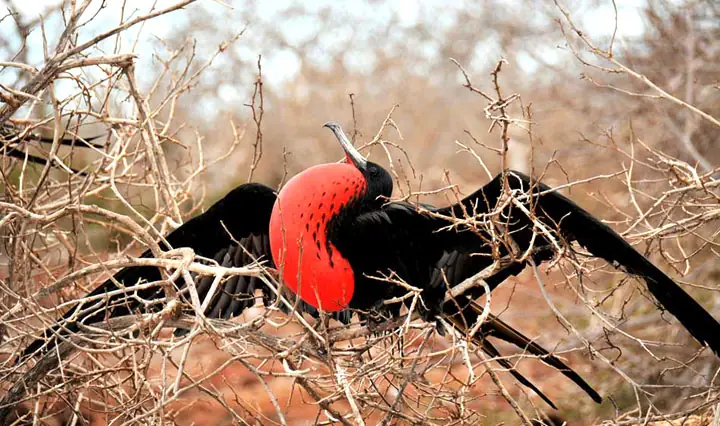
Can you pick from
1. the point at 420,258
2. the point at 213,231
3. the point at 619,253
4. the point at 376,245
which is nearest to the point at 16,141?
the point at 213,231

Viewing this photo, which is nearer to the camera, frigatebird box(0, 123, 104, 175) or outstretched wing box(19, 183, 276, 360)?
frigatebird box(0, 123, 104, 175)

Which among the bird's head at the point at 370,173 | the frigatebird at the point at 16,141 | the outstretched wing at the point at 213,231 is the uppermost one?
the bird's head at the point at 370,173

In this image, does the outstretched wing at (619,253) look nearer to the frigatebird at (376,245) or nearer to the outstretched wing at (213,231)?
the frigatebird at (376,245)

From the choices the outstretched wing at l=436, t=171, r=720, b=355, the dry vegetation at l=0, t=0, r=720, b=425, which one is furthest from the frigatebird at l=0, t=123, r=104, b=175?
the outstretched wing at l=436, t=171, r=720, b=355

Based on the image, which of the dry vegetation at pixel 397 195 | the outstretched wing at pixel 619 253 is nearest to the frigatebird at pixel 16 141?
the dry vegetation at pixel 397 195

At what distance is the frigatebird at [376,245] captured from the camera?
2.70 metres

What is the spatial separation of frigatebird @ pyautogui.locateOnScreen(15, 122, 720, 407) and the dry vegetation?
11 centimetres

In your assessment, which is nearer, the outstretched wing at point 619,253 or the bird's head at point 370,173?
the outstretched wing at point 619,253

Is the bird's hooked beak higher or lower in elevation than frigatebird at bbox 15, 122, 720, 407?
higher

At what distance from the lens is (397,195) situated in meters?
4.38

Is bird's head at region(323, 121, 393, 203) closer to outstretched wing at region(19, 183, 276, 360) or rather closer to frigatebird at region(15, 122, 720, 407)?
frigatebird at region(15, 122, 720, 407)

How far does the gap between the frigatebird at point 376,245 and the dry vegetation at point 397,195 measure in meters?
0.11

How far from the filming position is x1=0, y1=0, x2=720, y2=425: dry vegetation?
2.49m

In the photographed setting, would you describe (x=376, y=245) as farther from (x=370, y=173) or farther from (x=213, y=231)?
(x=213, y=231)
